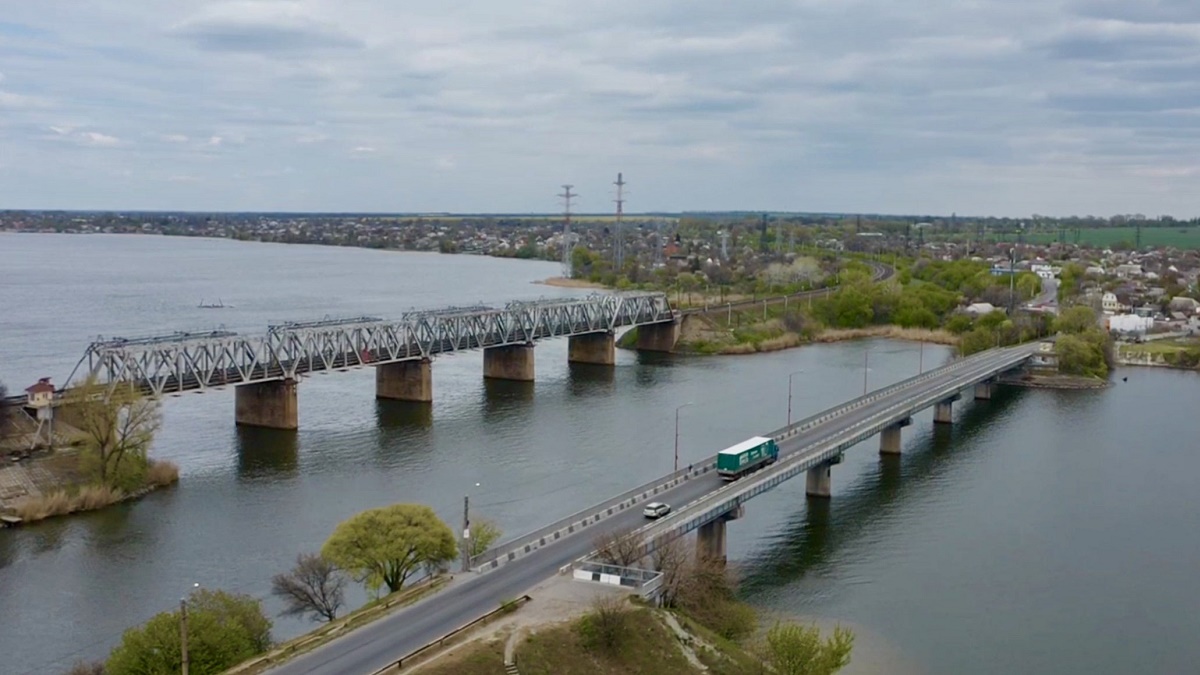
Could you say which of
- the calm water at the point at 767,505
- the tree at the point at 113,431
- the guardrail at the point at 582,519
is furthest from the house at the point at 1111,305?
the tree at the point at 113,431

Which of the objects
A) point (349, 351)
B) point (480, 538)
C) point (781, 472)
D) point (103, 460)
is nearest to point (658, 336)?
point (349, 351)

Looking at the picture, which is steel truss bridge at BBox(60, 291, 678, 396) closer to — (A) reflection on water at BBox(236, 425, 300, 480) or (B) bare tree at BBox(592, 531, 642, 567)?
(A) reflection on water at BBox(236, 425, 300, 480)

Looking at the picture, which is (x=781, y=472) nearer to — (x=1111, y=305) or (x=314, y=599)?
(x=314, y=599)

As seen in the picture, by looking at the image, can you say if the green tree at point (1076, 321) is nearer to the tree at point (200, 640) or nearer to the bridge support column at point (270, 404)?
the bridge support column at point (270, 404)

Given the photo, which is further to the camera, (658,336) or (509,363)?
(658,336)

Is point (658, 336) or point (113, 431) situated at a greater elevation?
point (113, 431)

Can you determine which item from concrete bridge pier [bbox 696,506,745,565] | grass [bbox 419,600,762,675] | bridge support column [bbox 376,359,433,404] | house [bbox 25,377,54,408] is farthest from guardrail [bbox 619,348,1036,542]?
house [bbox 25,377,54,408]
